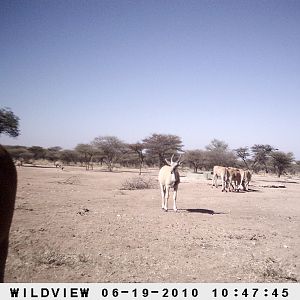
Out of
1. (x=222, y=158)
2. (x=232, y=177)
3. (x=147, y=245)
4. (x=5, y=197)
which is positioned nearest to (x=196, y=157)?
(x=222, y=158)

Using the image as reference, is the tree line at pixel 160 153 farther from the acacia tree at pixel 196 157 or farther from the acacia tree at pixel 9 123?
the acacia tree at pixel 9 123

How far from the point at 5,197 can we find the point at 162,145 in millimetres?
37942

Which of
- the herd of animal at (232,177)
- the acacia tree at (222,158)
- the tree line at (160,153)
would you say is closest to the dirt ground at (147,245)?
the herd of animal at (232,177)

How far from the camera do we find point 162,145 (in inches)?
1590

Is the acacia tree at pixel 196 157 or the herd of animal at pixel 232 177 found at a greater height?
the acacia tree at pixel 196 157

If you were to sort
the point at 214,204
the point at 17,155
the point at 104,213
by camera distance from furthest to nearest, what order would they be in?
the point at 17,155 < the point at 214,204 < the point at 104,213

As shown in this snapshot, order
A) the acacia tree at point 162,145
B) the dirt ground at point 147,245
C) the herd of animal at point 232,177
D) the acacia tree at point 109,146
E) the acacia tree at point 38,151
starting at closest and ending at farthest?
the dirt ground at point 147,245, the herd of animal at point 232,177, the acacia tree at point 162,145, the acacia tree at point 109,146, the acacia tree at point 38,151

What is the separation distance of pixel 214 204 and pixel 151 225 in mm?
5229

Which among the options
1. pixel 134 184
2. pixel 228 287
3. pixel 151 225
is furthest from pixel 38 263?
pixel 134 184

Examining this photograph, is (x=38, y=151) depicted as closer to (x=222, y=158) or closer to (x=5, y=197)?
(x=222, y=158)

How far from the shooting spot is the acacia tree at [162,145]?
132 feet

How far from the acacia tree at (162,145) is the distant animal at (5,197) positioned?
37.1 metres

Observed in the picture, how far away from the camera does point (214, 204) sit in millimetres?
11953

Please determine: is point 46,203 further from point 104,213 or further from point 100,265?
point 100,265
